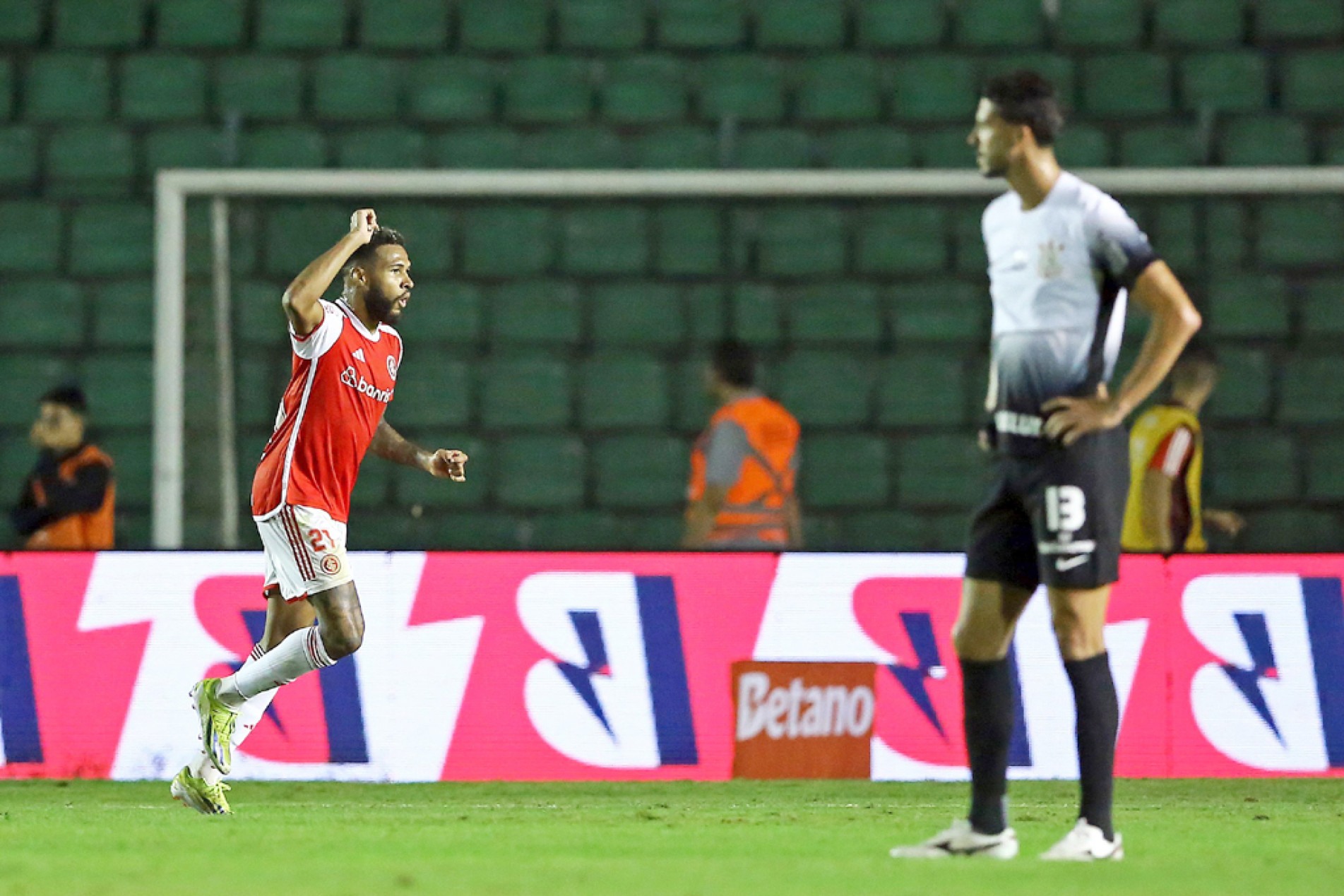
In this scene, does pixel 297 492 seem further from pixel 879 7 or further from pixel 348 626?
pixel 879 7

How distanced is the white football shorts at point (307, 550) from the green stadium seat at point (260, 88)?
5187mm

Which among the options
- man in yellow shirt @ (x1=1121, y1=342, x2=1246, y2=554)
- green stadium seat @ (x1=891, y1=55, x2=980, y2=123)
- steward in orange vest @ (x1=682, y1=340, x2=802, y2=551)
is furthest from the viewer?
green stadium seat @ (x1=891, y1=55, x2=980, y2=123)

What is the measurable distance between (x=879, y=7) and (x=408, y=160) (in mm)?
2581

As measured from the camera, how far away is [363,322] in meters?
6.47

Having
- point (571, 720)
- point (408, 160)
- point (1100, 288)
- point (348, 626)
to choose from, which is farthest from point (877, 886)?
point (408, 160)

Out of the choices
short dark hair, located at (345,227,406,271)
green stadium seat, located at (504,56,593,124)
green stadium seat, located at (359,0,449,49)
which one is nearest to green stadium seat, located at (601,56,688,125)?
green stadium seat, located at (504,56,593,124)

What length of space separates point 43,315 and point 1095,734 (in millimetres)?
7173

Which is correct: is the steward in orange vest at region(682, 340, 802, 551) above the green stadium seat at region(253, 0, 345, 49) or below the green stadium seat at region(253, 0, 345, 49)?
below

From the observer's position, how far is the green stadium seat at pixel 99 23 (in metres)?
11.3

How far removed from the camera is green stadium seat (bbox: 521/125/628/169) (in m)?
10.9

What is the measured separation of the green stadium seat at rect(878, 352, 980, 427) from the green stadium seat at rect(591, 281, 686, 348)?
0.99 m

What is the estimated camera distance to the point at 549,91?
36.6 ft

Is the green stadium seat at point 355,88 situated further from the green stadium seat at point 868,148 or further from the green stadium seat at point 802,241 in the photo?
the green stadium seat at point 802,241

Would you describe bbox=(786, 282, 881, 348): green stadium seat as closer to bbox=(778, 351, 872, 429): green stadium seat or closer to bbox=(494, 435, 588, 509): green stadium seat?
bbox=(778, 351, 872, 429): green stadium seat
